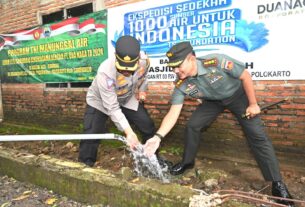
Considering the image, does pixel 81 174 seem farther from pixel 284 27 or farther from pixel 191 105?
pixel 284 27

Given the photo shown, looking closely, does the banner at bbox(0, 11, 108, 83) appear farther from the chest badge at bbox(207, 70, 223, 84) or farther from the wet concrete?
the chest badge at bbox(207, 70, 223, 84)

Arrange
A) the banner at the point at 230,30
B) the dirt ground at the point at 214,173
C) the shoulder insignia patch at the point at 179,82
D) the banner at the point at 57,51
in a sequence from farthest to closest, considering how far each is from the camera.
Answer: the banner at the point at 57,51, the banner at the point at 230,30, the dirt ground at the point at 214,173, the shoulder insignia patch at the point at 179,82

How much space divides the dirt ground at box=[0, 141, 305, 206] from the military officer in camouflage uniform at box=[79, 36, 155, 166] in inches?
28.3

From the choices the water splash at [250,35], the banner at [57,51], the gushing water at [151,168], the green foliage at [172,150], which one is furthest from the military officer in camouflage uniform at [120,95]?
the banner at [57,51]

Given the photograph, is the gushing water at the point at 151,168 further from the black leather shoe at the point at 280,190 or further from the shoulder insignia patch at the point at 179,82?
the black leather shoe at the point at 280,190

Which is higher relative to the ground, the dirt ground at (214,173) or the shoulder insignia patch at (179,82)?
the shoulder insignia patch at (179,82)

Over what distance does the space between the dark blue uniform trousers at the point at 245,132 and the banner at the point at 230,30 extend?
2.52 feet

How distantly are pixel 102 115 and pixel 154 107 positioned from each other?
125 centimetres

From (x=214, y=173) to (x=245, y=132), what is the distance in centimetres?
72

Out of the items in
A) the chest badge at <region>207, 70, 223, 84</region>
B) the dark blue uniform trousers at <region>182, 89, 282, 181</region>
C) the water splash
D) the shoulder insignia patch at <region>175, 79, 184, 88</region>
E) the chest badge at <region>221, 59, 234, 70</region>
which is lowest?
the dark blue uniform trousers at <region>182, 89, 282, 181</region>

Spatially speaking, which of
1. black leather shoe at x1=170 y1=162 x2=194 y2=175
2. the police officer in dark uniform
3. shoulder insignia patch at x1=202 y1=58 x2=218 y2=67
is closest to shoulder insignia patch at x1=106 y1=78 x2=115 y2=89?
the police officer in dark uniform

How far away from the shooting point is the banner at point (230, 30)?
3738 millimetres

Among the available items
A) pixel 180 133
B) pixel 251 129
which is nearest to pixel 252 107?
pixel 251 129

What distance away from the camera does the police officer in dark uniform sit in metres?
3.12
